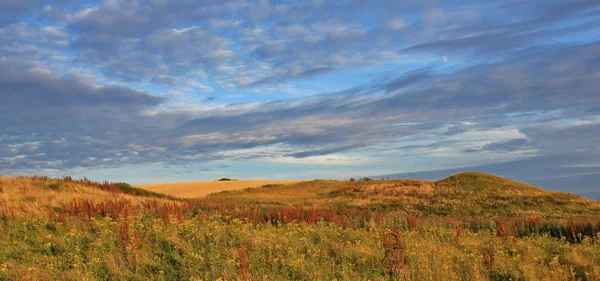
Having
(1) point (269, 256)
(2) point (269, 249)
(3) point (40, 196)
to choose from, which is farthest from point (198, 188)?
(1) point (269, 256)

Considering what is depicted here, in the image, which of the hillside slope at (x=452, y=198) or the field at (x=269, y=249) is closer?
the field at (x=269, y=249)

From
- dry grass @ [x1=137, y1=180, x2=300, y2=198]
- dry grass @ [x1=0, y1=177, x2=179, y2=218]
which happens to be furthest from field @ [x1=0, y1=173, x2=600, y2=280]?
dry grass @ [x1=137, y1=180, x2=300, y2=198]

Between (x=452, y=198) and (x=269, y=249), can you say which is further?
(x=452, y=198)

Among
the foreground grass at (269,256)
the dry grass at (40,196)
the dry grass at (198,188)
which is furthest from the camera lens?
the dry grass at (198,188)

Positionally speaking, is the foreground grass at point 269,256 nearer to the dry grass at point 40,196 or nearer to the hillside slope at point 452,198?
the dry grass at point 40,196

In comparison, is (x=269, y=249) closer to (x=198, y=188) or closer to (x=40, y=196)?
(x=40, y=196)

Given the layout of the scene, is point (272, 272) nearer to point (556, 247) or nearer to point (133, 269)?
point (133, 269)

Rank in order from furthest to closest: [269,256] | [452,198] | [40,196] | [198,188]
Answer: [198,188], [452,198], [40,196], [269,256]

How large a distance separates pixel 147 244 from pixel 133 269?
1602mm

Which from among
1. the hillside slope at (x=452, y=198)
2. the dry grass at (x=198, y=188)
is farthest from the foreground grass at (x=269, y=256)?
the dry grass at (x=198, y=188)

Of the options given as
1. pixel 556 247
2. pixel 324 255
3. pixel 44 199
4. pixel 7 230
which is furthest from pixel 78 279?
pixel 44 199

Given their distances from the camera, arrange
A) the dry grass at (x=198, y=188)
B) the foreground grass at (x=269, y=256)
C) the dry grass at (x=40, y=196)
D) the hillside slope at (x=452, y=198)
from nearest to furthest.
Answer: the foreground grass at (x=269, y=256) < the dry grass at (x=40, y=196) < the hillside slope at (x=452, y=198) < the dry grass at (x=198, y=188)

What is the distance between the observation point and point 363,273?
355 inches

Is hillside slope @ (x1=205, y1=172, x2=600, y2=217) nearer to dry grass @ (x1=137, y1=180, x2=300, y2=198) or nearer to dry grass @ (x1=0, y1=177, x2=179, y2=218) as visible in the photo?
dry grass @ (x1=137, y1=180, x2=300, y2=198)
